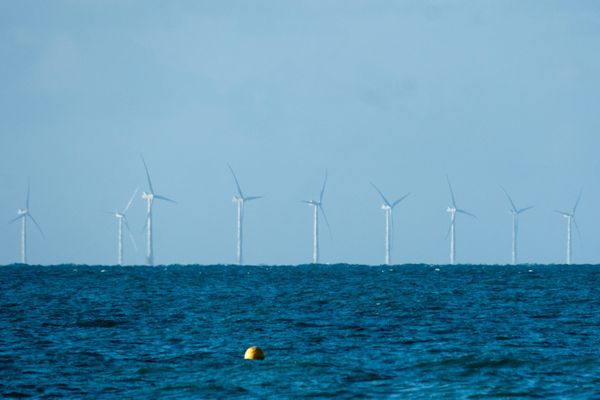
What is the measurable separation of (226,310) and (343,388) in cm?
4159

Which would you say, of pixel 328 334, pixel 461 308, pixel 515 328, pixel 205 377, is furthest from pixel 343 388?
pixel 461 308

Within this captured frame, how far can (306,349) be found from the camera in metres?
50.4

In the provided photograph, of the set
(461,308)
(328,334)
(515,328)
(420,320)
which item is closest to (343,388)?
(328,334)

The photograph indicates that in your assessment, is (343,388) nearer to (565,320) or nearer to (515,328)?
(515,328)

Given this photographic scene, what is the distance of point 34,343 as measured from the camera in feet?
177

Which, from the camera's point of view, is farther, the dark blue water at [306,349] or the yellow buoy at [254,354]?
the yellow buoy at [254,354]

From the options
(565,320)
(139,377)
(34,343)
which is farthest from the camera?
(565,320)

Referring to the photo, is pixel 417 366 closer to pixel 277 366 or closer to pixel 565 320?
pixel 277 366

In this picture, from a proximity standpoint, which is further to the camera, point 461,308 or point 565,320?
point 461,308

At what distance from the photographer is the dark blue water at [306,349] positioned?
39438 millimetres

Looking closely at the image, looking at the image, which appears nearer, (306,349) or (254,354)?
(254,354)

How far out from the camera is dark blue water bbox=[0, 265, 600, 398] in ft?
129

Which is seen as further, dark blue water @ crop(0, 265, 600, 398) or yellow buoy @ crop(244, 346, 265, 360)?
yellow buoy @ crop(244, 346, 265, 360)

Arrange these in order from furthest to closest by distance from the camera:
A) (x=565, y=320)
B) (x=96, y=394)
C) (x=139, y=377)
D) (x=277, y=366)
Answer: (x=565, y=320) → (x=277, y=366) → (x=139, y=377) → (x=96, y=394)
